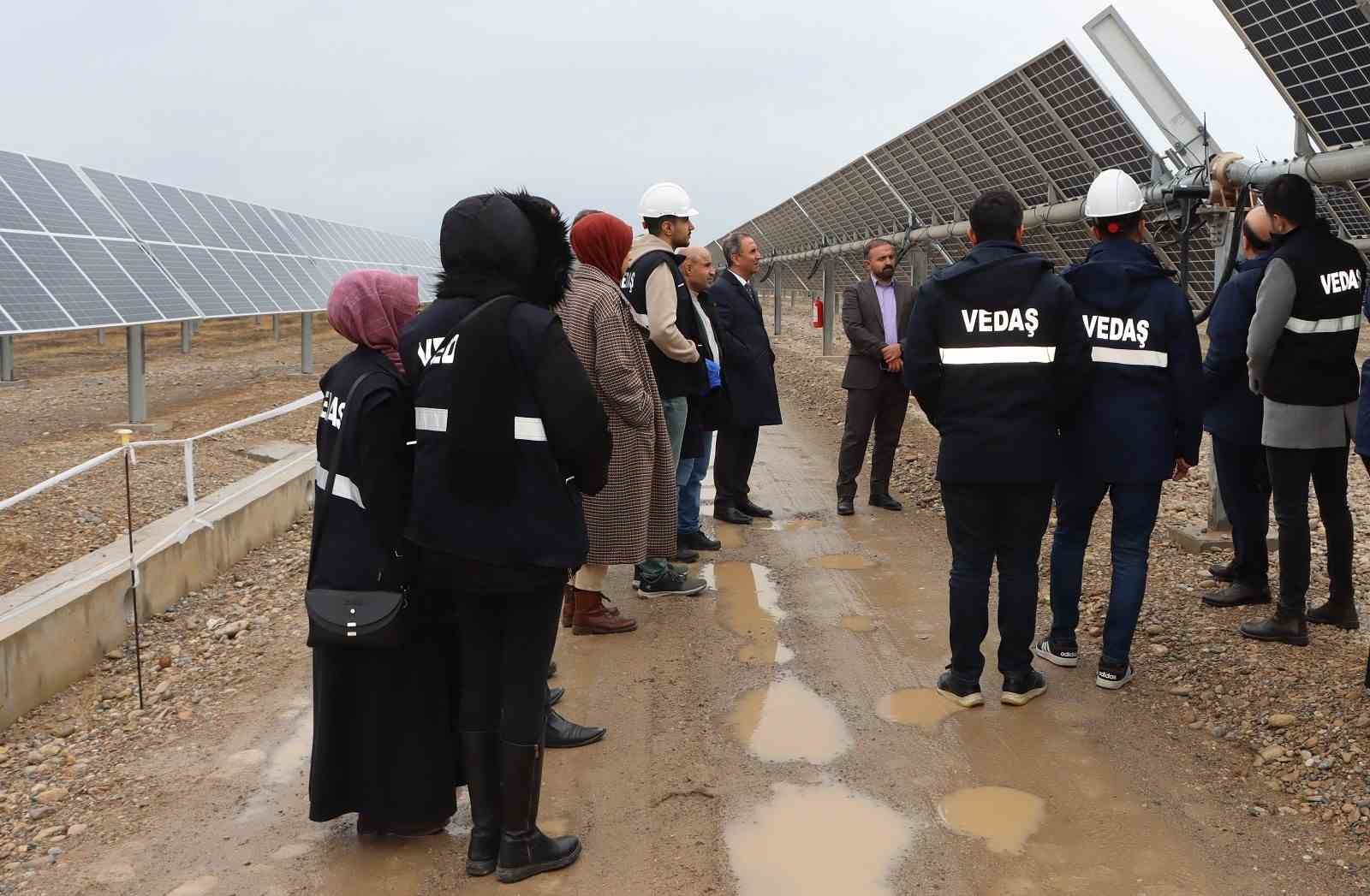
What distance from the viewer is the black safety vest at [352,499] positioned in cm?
306

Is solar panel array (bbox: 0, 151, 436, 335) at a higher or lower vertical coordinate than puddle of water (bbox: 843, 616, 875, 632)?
higher

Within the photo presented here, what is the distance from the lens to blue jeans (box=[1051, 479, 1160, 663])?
4273mm

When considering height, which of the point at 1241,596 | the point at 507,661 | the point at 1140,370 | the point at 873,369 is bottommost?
the point at 1241,596

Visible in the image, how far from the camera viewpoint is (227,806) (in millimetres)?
3672

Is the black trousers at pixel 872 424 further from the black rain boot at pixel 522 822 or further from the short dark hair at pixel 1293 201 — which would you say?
the black rain boot at pixel 522 822

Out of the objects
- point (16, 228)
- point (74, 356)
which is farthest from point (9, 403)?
point (74, 356)

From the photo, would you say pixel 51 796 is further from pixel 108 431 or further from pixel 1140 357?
pixel 108 431

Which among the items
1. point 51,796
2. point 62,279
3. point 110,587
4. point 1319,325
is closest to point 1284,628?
point 1319,325

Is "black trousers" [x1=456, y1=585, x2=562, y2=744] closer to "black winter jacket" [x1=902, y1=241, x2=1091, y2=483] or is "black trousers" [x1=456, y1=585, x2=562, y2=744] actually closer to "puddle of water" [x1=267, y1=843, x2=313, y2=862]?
"puddle of water" [x1=267, y1=843, x2=313, y2=862]

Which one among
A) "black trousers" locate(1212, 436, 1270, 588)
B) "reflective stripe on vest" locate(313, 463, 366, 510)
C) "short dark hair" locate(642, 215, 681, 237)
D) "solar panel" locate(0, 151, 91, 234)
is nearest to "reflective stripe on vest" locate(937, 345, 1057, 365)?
"black trousers" locate(1212, 436, 1270, 588)

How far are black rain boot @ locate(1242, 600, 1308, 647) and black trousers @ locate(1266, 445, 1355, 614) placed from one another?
0.8 inches

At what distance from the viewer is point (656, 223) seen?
5559 mm

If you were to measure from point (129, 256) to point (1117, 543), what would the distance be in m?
12.2

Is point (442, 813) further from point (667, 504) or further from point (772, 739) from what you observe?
point (667, 504)
